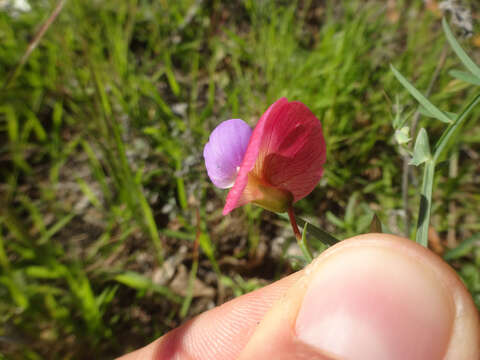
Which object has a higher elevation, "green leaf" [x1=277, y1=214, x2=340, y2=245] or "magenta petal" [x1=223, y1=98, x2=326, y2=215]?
"magenta petal" [x1=223, y1=98, x2=326, y2=215]

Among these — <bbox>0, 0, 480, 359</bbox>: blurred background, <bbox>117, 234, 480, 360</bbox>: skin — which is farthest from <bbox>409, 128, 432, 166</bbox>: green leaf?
<bbox>0, 0, 480, 359</bbox>: blurred background

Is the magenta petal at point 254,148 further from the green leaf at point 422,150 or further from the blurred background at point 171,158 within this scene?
the blurred background at point 171,158

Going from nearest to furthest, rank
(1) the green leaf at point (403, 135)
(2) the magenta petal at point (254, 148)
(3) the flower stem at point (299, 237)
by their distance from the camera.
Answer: (2) the magenta petal at point (254, 148) < (3) the flower stem at point (299, 237) < (1) the green leaf at point (403, 135)

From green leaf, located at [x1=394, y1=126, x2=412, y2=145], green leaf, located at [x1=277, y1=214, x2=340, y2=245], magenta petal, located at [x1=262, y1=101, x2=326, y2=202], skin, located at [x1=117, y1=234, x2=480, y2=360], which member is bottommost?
skin, located at [x1=117, y1=234, x2=480, y2=360]

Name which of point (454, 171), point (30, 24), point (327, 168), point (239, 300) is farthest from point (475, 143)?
point (30, 24)

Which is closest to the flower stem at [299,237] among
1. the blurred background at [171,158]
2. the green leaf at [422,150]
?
the green leaf at [422,150]

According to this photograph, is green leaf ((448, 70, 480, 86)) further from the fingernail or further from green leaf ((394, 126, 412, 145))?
the fingernail

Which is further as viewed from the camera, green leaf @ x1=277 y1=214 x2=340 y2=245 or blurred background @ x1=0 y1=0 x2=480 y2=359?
blurred background @ x1=0 y1=0 x2=480 y2=359
